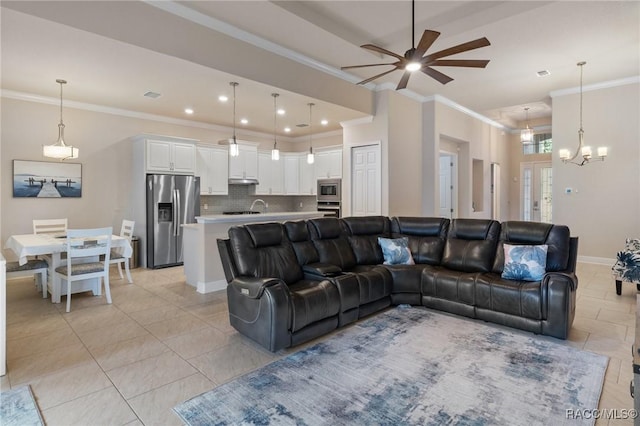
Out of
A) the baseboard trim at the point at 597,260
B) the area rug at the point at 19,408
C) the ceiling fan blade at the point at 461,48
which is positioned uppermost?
the ceiling fan blade at the point at 461,48

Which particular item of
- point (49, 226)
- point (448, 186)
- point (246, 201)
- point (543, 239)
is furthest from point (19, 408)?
point (448, 186)

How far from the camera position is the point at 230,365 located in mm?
2693

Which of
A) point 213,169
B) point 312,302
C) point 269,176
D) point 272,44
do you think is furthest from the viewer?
point 269,176

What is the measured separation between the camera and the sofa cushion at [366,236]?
14.4 feet

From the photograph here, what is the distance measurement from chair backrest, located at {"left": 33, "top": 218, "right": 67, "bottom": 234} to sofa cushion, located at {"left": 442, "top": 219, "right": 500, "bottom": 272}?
5.84 meters

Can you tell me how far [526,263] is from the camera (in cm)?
351

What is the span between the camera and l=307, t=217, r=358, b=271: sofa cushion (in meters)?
4.06

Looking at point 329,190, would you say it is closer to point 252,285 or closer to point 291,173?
point 291,173

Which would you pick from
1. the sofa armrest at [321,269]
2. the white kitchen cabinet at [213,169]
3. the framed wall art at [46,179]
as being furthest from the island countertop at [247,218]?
the framed wall art at [46,179]

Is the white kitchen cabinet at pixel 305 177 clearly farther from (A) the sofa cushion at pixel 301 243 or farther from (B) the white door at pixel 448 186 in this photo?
(A) the sofa cushion at pixel 301 243

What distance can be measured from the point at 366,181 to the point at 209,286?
3.37m

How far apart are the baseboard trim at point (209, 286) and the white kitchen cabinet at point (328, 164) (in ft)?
12.8

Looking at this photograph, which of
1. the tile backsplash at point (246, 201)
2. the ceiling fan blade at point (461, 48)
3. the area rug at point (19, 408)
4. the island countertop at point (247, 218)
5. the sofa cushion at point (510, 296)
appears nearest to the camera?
the area rug at point (19, 408)

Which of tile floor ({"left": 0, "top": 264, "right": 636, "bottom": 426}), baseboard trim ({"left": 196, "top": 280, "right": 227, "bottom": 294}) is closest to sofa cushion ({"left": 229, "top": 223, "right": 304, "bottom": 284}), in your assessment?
tile floor ({"left": 0, "top": 264, "right": 636, "bottom": 426})
